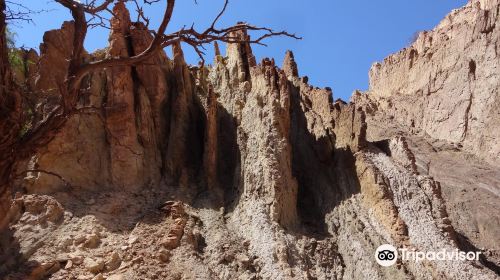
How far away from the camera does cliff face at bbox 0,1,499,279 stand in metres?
12.3

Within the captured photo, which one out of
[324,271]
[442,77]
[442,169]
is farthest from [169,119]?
[442,77]

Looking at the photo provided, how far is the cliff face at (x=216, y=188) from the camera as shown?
1234cm

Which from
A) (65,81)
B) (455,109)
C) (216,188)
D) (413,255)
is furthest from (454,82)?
(65,81)

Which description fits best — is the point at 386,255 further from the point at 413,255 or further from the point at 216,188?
the point at 216,188

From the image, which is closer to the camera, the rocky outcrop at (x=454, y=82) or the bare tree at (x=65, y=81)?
the bare tree at (x=65, y=81)

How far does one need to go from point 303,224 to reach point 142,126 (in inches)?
219

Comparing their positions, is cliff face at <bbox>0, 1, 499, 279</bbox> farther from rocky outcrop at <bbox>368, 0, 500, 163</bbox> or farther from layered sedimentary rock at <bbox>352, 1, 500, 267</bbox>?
rocky outcrop at <bbox>368, 0, 500, 163</bbox>

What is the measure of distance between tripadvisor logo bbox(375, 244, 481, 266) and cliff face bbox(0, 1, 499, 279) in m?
0.15

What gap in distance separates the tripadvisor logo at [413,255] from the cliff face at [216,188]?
0.15 m

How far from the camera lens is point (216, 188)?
50.9 ft

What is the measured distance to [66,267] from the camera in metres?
11.9

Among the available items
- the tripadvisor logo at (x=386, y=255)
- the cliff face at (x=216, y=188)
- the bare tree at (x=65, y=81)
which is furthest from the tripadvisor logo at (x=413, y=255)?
the bare tree at (x=65, y=81)

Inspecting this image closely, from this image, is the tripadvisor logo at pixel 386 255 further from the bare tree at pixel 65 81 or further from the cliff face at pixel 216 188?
the bare tree at pixel 65 81

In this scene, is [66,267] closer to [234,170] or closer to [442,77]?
[234,170]
